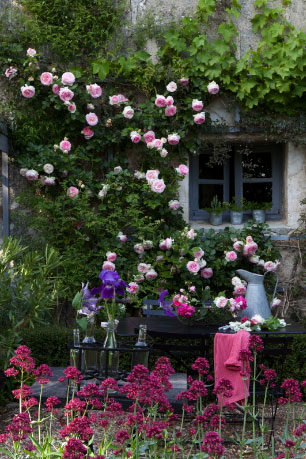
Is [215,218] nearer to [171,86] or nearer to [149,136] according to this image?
[149,136]

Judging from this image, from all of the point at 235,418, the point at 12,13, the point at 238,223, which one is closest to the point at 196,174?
the point at 238,223

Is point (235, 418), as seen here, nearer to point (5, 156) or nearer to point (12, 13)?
point (5, 156)

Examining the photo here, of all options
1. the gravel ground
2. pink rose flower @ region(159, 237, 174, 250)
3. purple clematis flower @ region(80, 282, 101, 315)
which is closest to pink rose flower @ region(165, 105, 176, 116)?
pink rose flower @ region(159, 237, 174, 250)

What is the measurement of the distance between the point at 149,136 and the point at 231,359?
2.92 meters

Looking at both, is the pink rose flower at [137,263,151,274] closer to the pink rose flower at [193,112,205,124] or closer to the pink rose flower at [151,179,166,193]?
the pink rose flower at [151,179,166,193]

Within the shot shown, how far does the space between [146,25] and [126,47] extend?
281mm

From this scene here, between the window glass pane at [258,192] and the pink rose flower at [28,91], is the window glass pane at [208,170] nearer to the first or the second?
the window glass pane at [258,192]

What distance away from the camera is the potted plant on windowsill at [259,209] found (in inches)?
250

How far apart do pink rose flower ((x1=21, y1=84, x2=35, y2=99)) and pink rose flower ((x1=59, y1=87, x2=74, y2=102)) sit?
26 cm

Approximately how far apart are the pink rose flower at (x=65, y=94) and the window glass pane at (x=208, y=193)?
1573mm

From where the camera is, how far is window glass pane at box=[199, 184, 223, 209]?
655 cm

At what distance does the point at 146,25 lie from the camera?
624 cm

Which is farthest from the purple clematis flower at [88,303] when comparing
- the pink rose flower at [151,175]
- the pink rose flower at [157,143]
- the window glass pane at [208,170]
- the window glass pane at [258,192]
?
the window glass pane at [258,192]

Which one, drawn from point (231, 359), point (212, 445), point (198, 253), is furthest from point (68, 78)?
point (212, 445)
